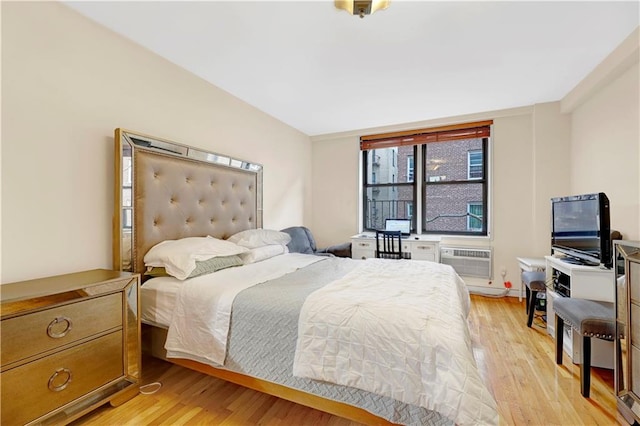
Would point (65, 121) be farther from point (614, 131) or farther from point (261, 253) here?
point (614, 131)

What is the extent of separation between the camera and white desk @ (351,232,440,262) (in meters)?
3.63

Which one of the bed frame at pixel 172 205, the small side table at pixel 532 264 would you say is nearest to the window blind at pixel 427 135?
the small side table at pixel 532 264

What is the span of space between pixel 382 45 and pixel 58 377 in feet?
9.37

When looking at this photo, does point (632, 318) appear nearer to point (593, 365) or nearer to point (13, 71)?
point (593, 365)

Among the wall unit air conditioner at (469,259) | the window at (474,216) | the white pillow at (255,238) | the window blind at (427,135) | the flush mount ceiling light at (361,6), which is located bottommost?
the wall unit air conditioner at (469,259)

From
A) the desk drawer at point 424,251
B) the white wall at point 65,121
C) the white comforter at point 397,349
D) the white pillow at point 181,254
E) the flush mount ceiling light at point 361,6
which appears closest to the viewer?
the white comforter at point 397,349

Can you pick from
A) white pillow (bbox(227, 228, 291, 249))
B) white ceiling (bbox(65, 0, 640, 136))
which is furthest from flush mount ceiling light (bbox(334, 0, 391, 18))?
white pillow (bbox(227, 228, 291, 249))

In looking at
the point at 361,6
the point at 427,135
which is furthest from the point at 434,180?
the point at 361,6

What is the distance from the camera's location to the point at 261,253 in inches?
102

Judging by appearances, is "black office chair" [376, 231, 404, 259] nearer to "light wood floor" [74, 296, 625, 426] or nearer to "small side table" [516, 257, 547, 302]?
"small side table" [516, 257, 547, 302]

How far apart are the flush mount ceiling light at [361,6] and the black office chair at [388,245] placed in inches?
99.4

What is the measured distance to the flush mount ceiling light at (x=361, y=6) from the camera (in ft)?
5.44

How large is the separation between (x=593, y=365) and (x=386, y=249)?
2.14 metres

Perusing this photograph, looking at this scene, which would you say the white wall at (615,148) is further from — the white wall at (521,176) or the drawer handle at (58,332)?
the drawer handle at (58,332)
